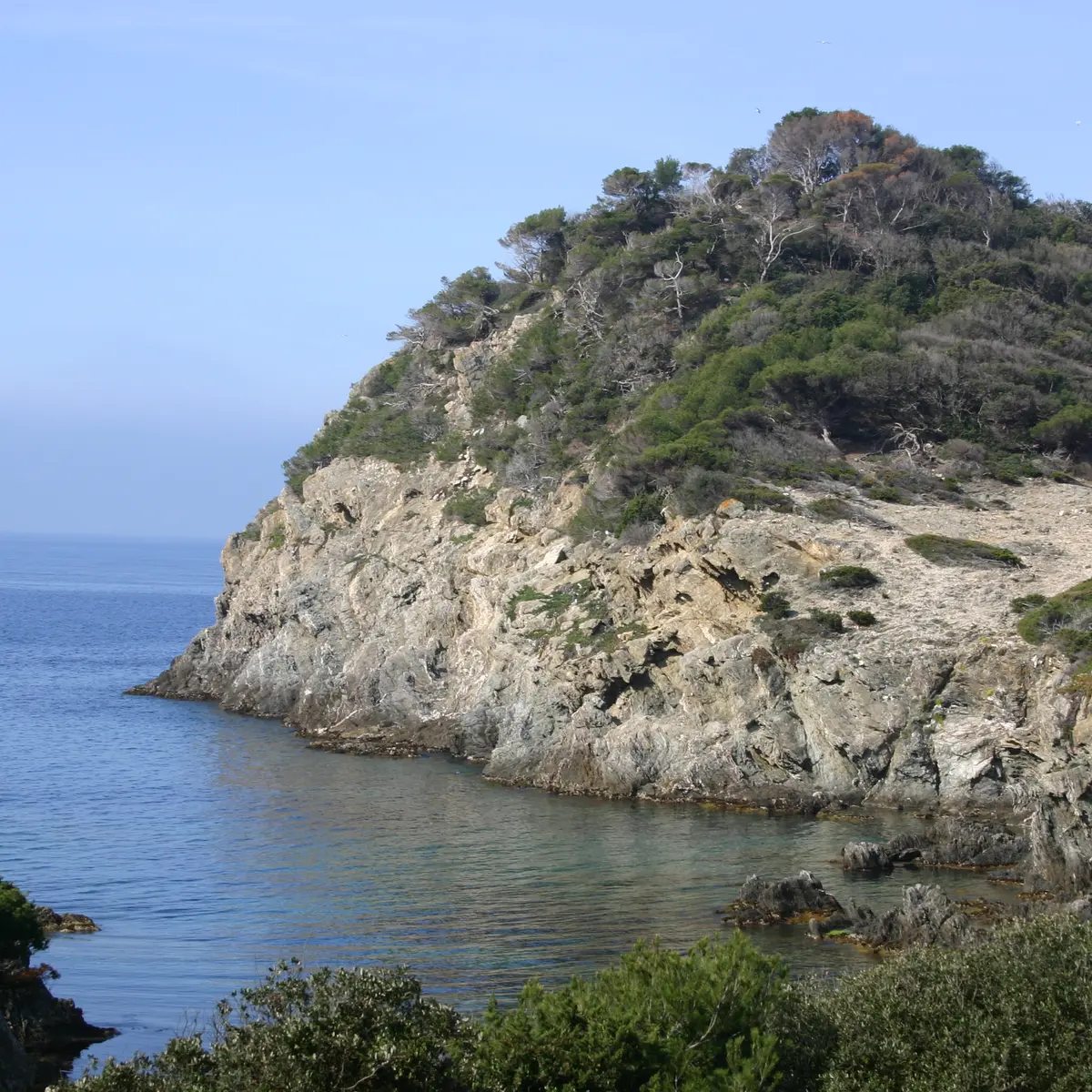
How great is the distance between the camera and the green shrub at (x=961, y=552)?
159 feet

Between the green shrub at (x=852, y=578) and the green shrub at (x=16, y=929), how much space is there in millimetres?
29864

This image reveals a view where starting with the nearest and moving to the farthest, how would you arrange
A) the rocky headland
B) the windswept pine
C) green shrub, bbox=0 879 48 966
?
green shrub, bbox=0 879 48 966 → the rocky headland → the windswept pine

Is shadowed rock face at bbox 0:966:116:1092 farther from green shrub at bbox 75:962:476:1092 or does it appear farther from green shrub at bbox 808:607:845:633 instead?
green shrub at bbox 808:607:845:633

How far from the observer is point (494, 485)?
68.0 meters

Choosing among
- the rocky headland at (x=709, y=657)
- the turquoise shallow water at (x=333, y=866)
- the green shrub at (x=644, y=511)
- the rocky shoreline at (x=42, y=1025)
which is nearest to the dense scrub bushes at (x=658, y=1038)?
the rocky shoreline at (x=42, y=1025)

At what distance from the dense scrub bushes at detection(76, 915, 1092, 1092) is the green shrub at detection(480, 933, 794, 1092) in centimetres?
2

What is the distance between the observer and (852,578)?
4809 centimetres

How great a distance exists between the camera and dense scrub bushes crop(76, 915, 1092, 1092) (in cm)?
1547

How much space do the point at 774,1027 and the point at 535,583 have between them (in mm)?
42144

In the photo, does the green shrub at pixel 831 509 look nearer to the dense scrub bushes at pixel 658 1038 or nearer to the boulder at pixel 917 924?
the boulder at pixel 917 924

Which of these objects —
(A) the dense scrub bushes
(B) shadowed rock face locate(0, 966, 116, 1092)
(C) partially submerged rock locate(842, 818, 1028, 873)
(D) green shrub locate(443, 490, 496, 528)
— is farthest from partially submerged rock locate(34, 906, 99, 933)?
(D) green shrub locate(443, 490, 496, 528)

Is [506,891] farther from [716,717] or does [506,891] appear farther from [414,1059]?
[414,1059]

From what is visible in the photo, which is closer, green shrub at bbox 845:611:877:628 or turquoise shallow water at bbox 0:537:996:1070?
turquoise shallow water at bbox 0:537:996:1070

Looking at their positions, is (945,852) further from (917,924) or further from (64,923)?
(64,923)
